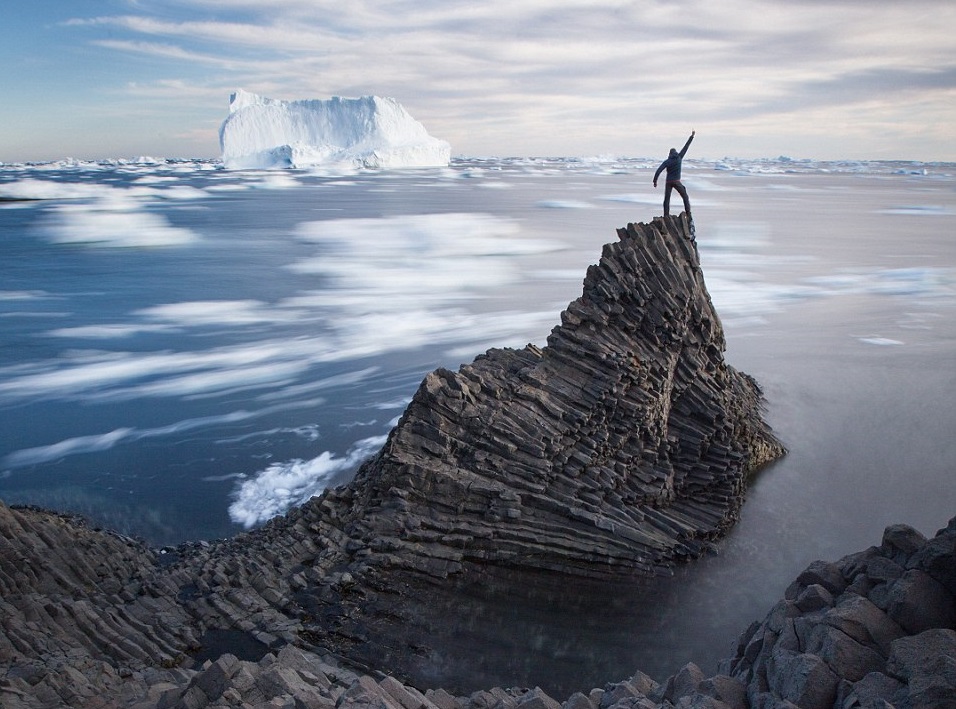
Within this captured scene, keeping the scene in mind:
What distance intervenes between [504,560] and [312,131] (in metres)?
111

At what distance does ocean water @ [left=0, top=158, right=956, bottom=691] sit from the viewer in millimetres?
15031

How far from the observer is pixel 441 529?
12.8 meters

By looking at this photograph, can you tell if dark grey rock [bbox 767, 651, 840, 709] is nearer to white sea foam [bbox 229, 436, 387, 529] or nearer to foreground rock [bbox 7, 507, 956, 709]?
foreground rock [bbox 7, 507, 956, 709]

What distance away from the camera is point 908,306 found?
3772 cm

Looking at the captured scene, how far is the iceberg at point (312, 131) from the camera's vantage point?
108 m

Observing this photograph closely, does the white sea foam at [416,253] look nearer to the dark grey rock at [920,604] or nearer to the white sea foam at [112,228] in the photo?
the white sea foam at [112,228]

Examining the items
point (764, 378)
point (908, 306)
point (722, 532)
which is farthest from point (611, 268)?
point (908, 306)

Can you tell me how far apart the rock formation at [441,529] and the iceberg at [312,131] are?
338 feet

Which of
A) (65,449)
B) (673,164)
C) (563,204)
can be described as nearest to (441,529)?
(673,164)

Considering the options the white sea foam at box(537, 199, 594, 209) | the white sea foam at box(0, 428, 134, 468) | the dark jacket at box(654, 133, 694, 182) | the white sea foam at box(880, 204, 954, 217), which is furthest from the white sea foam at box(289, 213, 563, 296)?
the white sea foam at box(880, 204, 954, 217)

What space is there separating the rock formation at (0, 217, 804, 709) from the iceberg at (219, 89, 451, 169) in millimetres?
102877

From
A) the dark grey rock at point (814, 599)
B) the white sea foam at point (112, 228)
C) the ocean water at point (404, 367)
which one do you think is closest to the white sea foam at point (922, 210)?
the ocean water at point (404, 367)

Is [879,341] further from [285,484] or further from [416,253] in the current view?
[416,253]

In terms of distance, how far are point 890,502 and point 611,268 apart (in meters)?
8.47
